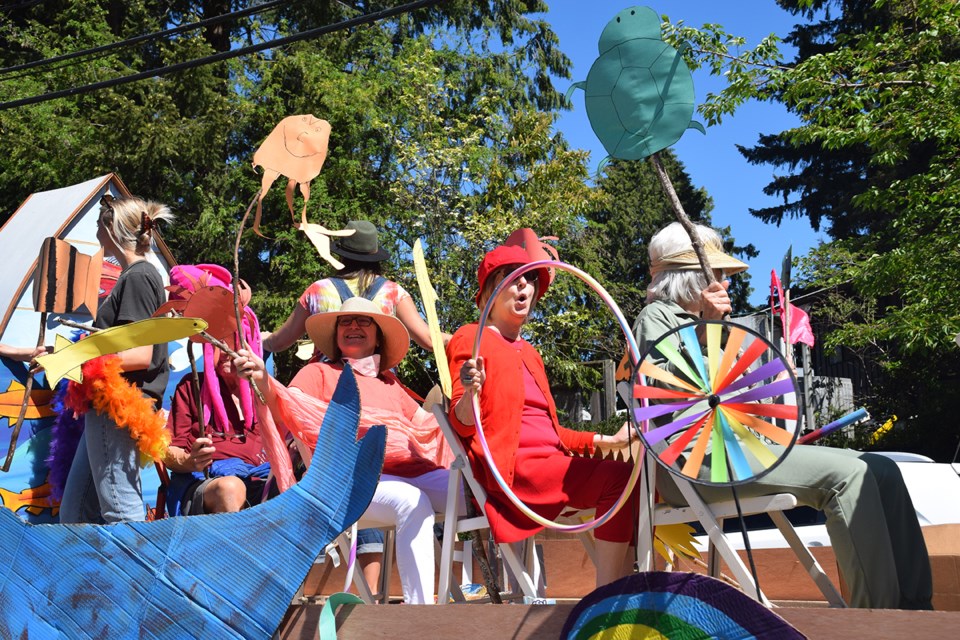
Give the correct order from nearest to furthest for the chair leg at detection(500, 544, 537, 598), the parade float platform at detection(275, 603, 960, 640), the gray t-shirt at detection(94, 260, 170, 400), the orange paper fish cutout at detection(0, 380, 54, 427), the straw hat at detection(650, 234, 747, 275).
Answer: the parade float platform at detection(275, 603, 960, 640) < the chair leg at detection(500, 544, 537, 598) < the straw hat at detection(650, 234, 747, 275) < the gray t-shirt at detection(94, 260, 170, 400) < the orange paper fish cutout at detection(0, 380, 54, 427)

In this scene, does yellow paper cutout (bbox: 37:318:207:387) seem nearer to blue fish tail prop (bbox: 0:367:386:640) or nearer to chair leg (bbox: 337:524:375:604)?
blue fish tail prop (bbox: 0:367:386:640)

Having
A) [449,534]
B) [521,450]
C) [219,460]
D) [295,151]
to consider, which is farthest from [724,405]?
[219,460]

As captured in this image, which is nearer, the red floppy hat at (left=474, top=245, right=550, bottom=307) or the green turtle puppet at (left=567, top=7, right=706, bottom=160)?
the green turtle puppet at (left=567, top=7, right=706, bottom=160)

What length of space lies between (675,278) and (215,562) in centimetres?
157

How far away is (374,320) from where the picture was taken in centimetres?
363

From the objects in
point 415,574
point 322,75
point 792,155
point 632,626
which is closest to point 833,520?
point 632,626

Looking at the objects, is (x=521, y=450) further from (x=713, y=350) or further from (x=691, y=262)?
(x=713, y=350)

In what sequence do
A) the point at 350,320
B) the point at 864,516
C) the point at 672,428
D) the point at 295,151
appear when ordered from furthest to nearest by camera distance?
1. the point at 350,320
2. the point at 295,151
3. the point at 864,516
4. the point at 672,428

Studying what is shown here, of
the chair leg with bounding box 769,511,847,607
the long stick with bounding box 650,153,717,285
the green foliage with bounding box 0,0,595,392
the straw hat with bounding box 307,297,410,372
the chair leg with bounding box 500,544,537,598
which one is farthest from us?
the green foliage with bounding box 0,0,595,392

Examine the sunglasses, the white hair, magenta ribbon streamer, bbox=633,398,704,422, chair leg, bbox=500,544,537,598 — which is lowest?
chair leg, bbox=500,544,537,598

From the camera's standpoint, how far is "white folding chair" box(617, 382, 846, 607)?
2.34m

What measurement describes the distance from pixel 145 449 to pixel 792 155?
2517 cm

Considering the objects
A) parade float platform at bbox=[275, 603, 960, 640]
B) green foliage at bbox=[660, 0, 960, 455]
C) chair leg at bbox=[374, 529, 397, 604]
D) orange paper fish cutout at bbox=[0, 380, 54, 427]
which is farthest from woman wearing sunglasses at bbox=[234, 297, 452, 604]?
green foliage at bbox=[660, 0, 960, 455]

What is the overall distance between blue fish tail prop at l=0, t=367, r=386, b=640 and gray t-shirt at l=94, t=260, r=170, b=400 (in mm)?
1309
